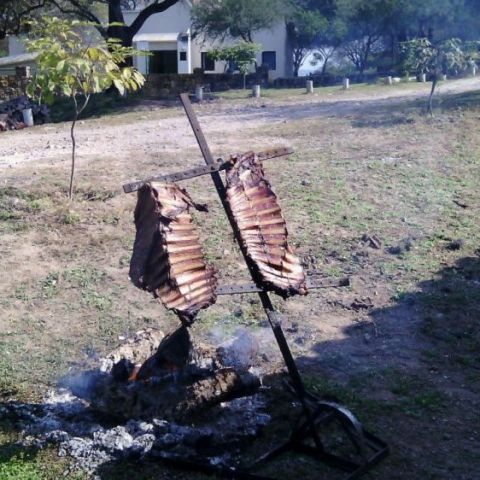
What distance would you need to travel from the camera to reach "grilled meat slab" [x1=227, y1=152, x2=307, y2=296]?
3578mm

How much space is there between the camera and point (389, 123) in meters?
13.1

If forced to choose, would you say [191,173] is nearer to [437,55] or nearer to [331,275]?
[331,275]

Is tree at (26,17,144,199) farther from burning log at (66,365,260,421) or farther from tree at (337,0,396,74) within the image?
tree at (337,0,396,74)

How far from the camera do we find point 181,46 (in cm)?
3303

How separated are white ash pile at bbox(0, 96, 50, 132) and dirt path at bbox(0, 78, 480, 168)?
87 centimetres

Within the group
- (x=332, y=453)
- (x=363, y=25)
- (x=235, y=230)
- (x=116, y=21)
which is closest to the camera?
(x=235, y=230)

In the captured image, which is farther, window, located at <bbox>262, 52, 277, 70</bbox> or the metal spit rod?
window, located at <bbox>262, 52, 277, 70</bbox>

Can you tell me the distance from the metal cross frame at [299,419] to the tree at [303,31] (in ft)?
93.8

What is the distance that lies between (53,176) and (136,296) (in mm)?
3791

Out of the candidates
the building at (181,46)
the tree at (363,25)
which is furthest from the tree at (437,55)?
the building at (181,46)

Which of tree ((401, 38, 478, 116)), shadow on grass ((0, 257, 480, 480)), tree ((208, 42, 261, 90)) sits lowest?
shadow on grass ((0, 257, 480, 480))

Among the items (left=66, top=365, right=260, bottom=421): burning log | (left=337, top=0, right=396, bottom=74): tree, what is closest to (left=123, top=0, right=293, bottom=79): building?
(left=337, top=0, right=396, bottom=74): tree

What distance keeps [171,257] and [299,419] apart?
4.27 feet

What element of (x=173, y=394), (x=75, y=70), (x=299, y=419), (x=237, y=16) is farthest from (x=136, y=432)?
(x=237, y=16)
